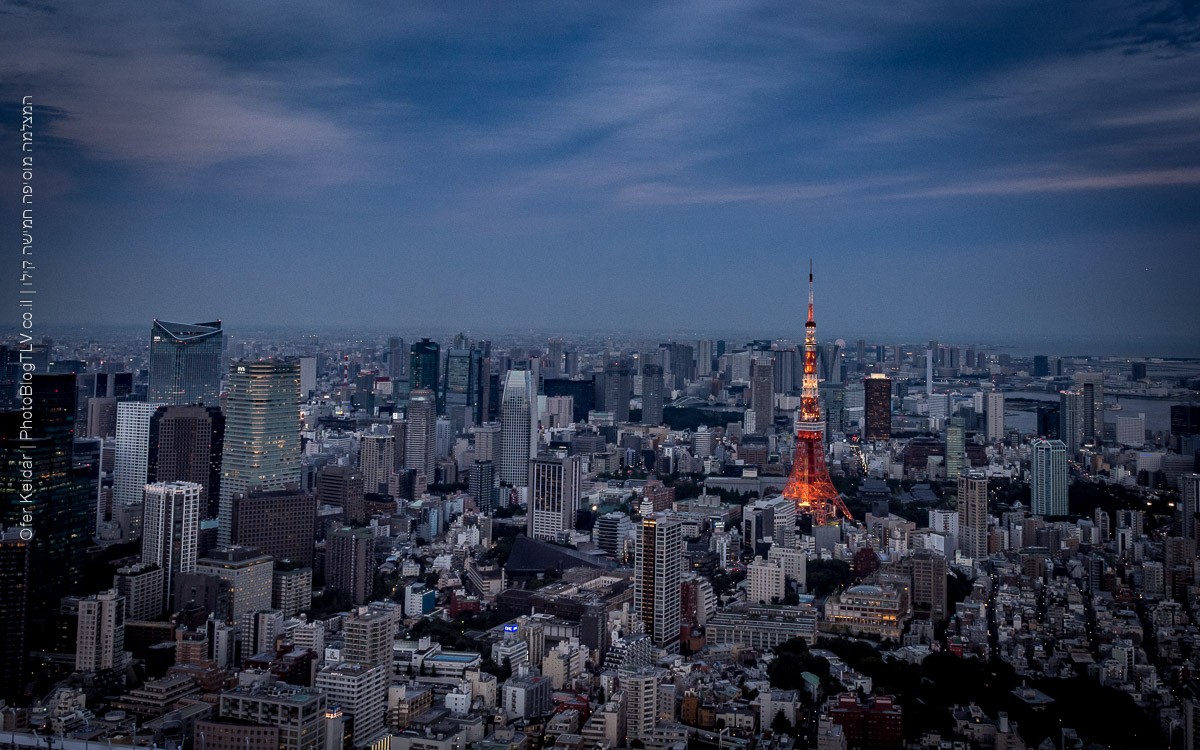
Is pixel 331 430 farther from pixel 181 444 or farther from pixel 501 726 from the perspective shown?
pixel 501 726

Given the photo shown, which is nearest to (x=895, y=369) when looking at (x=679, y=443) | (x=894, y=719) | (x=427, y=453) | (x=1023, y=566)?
(x=679, y=443)

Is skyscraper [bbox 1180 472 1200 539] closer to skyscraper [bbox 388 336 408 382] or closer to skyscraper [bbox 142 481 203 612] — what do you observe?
skyscraper [bbox 142 481 203 612]

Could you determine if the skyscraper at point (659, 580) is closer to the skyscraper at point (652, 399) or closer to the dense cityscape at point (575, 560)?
the dense cityscape at point (575, 560)

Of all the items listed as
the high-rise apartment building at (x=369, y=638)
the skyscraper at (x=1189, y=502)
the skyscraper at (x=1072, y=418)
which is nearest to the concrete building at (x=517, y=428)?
the skyscraper at (x=1072, y=418)

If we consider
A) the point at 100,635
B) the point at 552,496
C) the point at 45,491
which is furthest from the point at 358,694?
the point at 552,496

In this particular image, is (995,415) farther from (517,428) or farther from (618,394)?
(618,394)
